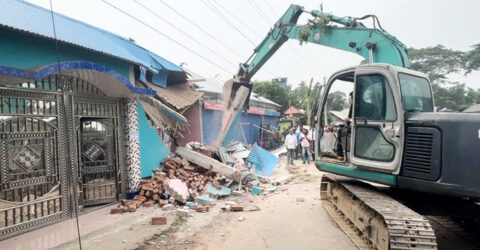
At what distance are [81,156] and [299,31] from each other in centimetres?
596

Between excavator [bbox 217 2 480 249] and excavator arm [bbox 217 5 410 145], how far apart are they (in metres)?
0.02

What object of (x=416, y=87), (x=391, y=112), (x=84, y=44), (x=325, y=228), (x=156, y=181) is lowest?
(x=325, y=228)

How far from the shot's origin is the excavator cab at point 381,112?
3.64 m

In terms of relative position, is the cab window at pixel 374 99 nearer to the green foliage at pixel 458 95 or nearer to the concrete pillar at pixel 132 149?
the concrete pillar at pixel 132 149

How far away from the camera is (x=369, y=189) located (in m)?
4.44

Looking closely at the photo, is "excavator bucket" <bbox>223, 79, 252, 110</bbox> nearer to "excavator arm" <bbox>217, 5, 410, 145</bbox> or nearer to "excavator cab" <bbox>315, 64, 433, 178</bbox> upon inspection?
"excavator arm" <bbox>217, 5, 410, 145</bbox>

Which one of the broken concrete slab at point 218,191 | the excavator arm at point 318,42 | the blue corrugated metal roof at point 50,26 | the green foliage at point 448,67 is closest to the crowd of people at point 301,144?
the excavator arm at point 318,42

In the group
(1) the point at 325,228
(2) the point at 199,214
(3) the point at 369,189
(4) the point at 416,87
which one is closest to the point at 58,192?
(2) the point at 199,214

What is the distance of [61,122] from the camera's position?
5.36m

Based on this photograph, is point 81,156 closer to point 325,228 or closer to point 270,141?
point 325,228

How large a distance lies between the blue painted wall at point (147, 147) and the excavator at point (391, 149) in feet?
14.4

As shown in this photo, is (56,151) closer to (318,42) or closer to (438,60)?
(318,42)

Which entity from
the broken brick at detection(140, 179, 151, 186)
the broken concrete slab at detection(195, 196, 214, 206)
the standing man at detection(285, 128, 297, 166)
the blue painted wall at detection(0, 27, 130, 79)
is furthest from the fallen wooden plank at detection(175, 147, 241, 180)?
the standing man at detection(285, 128, 297, 166)

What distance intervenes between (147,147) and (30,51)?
3.35 m
